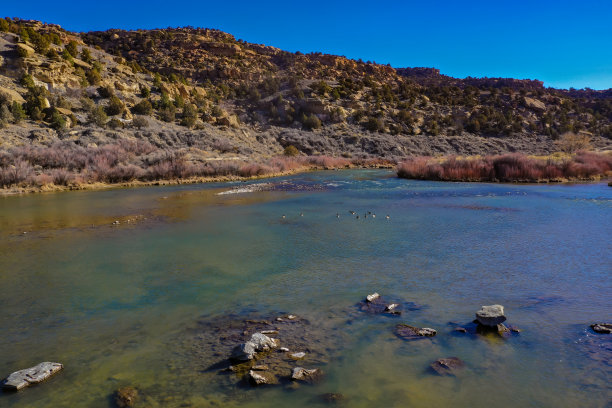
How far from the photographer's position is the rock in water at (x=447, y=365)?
12.8 feet

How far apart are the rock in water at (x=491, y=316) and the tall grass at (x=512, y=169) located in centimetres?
2231

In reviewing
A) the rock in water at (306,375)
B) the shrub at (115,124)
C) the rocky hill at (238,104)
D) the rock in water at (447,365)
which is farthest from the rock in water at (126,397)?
the shrub at (115,124)

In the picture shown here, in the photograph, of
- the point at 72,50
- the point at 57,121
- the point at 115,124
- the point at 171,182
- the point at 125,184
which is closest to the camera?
the point at 125,184

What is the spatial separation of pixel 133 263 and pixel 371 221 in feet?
21.5

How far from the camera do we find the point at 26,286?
6664 mm

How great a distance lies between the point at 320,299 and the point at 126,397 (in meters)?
2.89

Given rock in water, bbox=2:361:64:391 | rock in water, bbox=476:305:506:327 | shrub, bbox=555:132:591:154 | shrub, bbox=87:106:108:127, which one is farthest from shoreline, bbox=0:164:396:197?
shrub, bbox=555:132:591:154

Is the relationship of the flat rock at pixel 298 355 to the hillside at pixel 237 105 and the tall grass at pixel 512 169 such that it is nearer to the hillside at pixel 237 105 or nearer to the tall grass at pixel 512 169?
the hillside at pixel 237 105

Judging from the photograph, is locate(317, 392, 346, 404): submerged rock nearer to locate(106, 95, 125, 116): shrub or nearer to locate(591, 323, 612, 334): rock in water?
locate(591, 323, 612, 334): rock in water

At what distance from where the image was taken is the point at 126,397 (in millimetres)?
3592

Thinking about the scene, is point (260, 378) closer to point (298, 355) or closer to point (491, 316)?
point (298, 355)

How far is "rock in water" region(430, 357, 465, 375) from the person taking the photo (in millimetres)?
3913

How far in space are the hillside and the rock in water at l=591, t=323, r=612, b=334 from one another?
25.3 meters

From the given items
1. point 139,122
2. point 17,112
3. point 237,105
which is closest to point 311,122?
point 237,105
